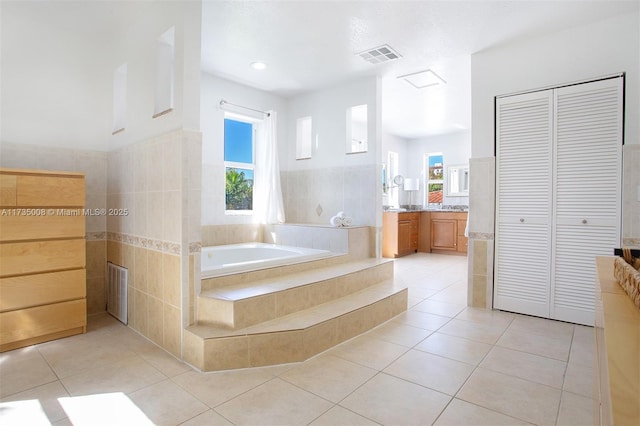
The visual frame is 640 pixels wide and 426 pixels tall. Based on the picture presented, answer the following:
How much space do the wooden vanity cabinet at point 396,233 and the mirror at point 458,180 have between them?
1510mm

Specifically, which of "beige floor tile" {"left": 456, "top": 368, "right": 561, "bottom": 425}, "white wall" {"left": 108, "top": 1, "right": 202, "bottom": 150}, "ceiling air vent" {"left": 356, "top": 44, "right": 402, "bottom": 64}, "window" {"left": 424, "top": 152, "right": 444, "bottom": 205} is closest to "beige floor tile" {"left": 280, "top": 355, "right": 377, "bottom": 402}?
"beige floor tile" {"left": 456, "top": 368, "right": 561, "bottom": 425}

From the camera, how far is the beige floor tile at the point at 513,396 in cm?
169

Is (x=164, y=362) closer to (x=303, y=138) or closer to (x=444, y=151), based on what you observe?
(x=303, y=138)

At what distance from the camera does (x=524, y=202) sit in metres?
3.17

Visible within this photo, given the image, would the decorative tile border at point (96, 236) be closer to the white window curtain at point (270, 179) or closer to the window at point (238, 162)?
the window at point (238, 162)

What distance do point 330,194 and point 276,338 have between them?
2638mm

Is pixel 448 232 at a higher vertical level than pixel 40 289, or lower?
higher

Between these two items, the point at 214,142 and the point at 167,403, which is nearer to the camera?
the point at 167,403

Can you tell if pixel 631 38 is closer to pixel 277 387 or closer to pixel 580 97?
pixel 580 97

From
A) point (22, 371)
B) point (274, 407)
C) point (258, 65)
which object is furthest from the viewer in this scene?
Answer: point (258, 65)

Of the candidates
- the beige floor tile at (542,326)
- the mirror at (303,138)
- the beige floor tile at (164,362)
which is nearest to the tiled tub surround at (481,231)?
the beige floor tile at (542,326)

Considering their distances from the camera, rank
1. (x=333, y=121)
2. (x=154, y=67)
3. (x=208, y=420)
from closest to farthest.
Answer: (x=208, y=420) → (x=154, y=67) → (x=333, y=121)

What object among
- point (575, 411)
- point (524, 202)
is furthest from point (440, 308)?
point (575, 411)

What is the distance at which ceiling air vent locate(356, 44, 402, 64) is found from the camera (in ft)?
11.3
